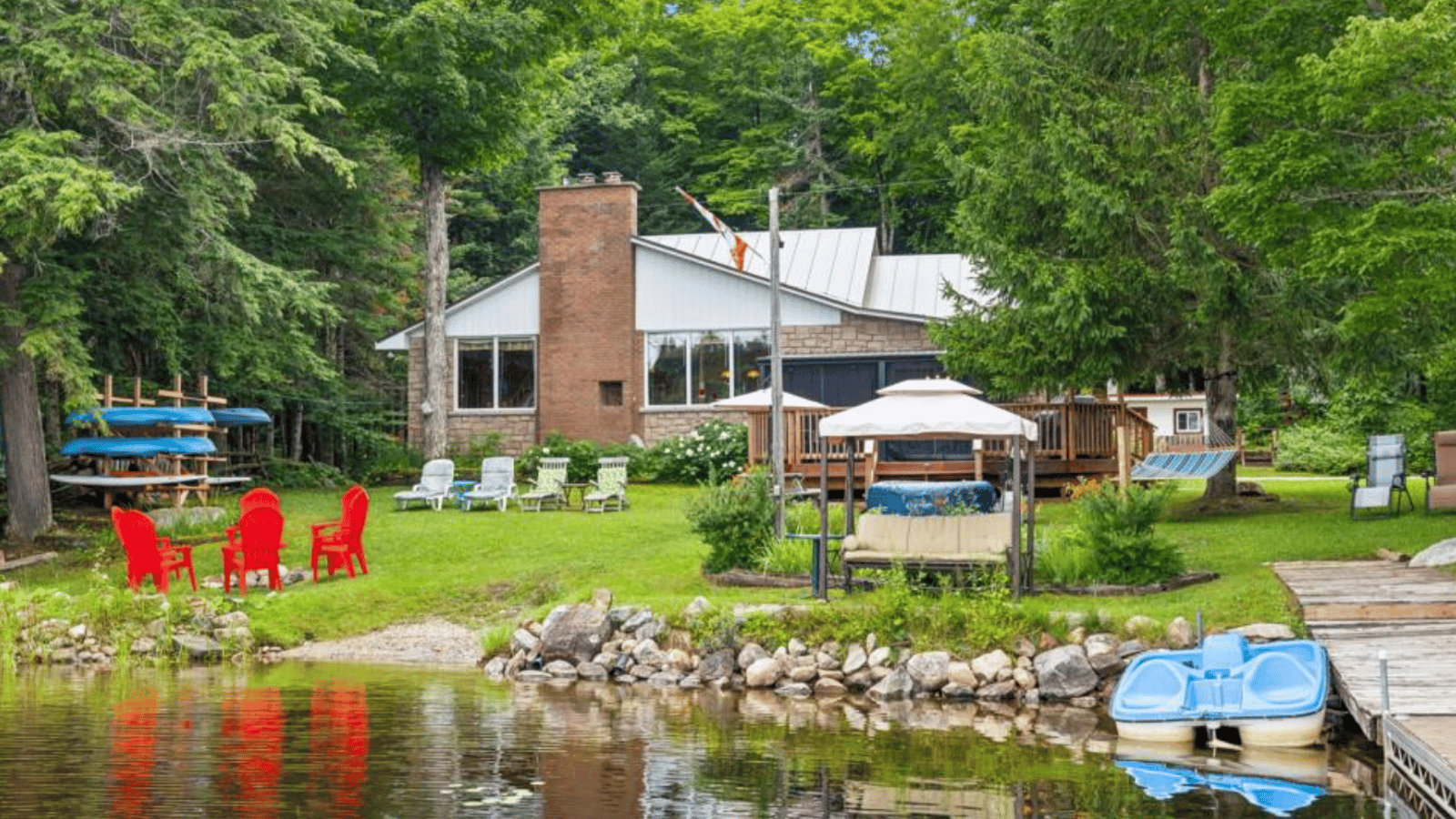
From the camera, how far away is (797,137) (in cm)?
4659

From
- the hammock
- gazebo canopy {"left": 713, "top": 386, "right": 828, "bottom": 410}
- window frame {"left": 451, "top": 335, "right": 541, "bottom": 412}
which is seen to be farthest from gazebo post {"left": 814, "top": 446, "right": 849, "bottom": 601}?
window frame {"left": 451, "top": 335, "right": 541, "bottom": 412}

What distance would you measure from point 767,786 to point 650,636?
5262 millimetres

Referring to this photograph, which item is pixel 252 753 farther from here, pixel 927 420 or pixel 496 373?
pixel 496 373

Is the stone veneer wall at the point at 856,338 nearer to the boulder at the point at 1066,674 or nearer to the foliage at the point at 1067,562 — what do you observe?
the foliage at the point at 1067,562

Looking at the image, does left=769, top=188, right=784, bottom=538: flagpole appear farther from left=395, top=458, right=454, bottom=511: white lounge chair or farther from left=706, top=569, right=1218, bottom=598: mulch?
left=395, top=458, right=454, bottom=511: white lounge chair

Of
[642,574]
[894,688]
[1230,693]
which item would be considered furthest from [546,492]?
[1230,693]

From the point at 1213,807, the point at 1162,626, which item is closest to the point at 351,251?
the point at 1162,626

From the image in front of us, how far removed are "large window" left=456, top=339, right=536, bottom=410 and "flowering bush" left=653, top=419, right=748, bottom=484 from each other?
4.30 m

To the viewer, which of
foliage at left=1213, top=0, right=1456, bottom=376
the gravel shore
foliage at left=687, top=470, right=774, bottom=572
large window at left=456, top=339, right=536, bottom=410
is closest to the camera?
foliage at left=1213, top=0, right=1456, bottom=376

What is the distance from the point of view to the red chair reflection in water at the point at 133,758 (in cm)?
898

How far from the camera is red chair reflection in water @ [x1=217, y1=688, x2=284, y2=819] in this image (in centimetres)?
923

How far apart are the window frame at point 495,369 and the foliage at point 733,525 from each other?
15033mm

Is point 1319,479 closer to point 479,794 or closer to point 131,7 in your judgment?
point 131,7

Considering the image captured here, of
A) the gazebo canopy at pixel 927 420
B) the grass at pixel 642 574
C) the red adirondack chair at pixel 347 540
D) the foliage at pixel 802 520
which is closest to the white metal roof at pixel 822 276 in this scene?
the grass at pixel 642 574
